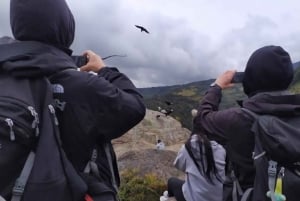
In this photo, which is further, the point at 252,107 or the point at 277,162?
the point at 252,107

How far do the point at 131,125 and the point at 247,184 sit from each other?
104 cm

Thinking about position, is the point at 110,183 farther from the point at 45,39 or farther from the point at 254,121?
the point at 254,121

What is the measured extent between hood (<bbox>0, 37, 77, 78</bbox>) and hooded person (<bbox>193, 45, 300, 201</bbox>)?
48.5 inches

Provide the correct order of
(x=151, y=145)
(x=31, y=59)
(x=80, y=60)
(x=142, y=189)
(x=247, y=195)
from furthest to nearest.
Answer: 1. (x=151, y=145)
2. (x=142, y=189)
3. (x=247, y=195)
4. (x=80, y=60)
5. (x=31, y=59)

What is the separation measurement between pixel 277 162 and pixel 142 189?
602cm

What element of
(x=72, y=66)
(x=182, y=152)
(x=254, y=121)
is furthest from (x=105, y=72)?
(x=182, y=152)

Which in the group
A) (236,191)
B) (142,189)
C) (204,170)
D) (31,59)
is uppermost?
(31,59)

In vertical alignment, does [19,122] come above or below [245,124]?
above

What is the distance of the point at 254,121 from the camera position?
10.4 ft

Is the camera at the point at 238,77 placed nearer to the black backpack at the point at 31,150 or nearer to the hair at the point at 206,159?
the hair at the point at 206,159

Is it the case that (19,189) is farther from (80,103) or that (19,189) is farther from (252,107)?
(252,107)

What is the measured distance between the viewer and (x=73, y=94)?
248cm

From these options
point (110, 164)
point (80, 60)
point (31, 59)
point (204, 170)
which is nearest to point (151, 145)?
point (204, 170)

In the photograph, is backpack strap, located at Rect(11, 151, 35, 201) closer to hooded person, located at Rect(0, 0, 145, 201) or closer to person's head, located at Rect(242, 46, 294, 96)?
hooded person, located at Rect(0, 0, 145, 201)
